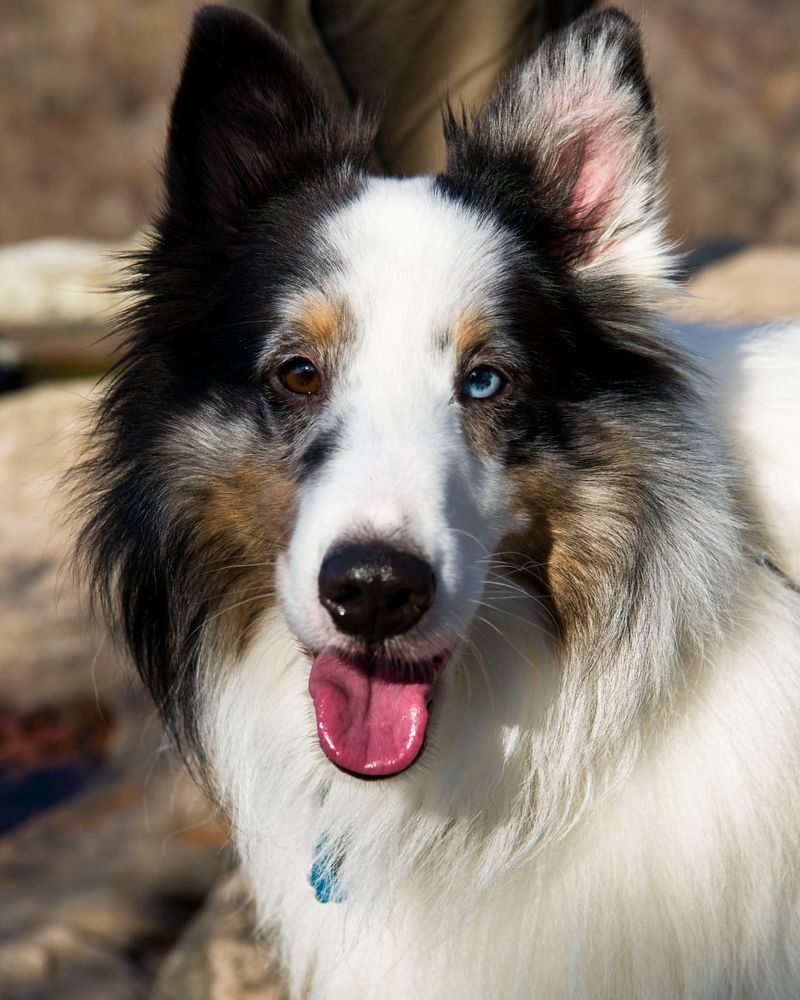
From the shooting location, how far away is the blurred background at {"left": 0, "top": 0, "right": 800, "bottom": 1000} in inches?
159

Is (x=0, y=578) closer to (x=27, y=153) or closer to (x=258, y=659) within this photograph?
(x=258, y=659)

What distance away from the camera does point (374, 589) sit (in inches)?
89.8

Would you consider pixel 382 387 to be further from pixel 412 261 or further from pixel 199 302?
pixel 199 302

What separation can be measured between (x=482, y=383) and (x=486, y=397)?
3 cm

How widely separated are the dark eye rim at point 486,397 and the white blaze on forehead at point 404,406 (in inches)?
1.6

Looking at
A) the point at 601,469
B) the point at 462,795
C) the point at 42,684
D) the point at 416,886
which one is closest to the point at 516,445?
the point at 601,469

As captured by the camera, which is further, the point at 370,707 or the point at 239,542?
the point at 239,542

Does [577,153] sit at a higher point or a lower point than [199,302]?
higher

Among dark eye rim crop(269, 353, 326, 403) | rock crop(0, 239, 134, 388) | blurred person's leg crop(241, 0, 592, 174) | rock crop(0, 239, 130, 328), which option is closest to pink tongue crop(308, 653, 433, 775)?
dark eye rim crop(269, 353, 326, 403)

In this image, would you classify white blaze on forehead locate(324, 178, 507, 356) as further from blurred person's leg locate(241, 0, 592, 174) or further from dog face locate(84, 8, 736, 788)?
blurred person's leg locate(241, 0, 592, 174)

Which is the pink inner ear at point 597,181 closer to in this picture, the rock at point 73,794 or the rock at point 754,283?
the rock at point 73,794

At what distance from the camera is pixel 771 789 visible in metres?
2.63

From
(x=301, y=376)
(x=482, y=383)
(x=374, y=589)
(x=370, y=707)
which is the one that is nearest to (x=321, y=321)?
(x=301, y=376)

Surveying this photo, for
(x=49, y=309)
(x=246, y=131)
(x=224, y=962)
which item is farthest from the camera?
(x=49, y=309)
